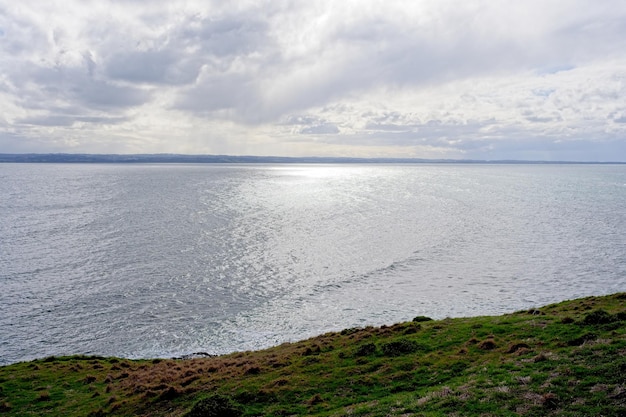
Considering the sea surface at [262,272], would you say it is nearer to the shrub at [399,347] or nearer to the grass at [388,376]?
the grass at [388,376]

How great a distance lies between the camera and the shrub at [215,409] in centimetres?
2339

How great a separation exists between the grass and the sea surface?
30.8ft

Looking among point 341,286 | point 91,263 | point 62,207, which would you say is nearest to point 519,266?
point 341,286

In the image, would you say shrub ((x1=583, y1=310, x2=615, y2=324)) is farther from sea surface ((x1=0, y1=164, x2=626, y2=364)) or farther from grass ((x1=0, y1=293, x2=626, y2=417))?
sea surface ((x1=0, y1=164, x2=626, y2=364))

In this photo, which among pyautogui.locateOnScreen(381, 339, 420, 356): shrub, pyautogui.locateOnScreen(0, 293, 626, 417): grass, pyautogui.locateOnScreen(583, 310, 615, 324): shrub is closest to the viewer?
pyautogui.locateOnScreen(0, 293, 626, 417): grass

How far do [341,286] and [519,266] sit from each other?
31.7m

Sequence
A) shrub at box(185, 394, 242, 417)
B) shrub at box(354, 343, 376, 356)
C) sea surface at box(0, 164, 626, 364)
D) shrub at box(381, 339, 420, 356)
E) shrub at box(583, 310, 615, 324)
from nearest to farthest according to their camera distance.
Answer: shrub at box(185, 394, 242, 417), shrub at box(583, 310, 615, 324), shrub at box(381, 339, 420, 356), shrub at box(354, 343, 376, 356), sea surface at box(0, 164, 626, 364)

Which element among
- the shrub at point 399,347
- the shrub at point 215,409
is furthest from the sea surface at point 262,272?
the shrub at point 215,409

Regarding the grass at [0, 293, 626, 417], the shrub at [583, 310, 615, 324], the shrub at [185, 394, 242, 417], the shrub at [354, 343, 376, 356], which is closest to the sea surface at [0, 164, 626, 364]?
the grass at [0, 293, 626, 417]

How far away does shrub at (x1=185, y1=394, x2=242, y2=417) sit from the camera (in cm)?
2339

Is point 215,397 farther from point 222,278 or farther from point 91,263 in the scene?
point 91,263

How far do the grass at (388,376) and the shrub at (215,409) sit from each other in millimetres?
59

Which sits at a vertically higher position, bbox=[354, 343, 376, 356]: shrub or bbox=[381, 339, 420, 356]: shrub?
bbox=[381, 339, 420, 356]: shrub

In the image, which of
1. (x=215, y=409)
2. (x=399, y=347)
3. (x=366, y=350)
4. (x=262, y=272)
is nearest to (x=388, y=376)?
(x=399, y=347)
